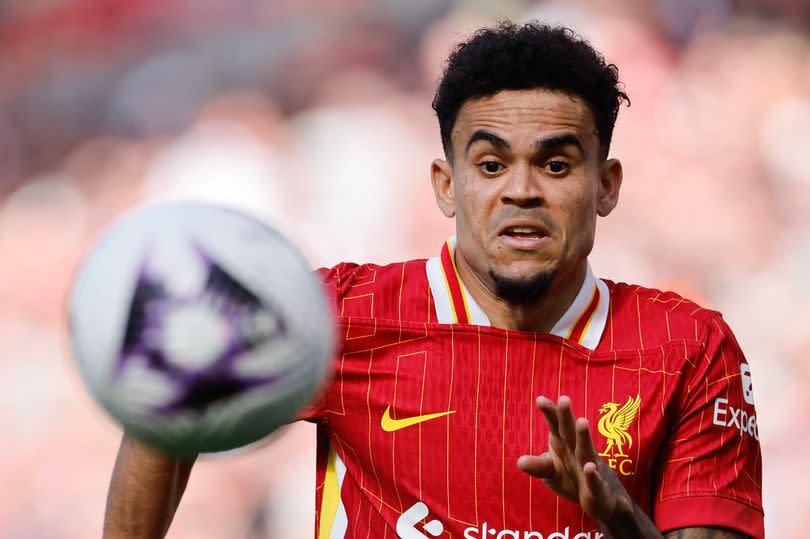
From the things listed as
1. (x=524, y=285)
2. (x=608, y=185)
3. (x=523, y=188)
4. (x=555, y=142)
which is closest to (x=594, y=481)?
(x=524, y=285)

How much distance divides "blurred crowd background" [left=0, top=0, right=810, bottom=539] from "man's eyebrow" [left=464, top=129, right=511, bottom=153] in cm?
252

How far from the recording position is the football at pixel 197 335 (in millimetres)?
1803

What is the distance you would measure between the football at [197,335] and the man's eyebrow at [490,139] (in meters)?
0.82

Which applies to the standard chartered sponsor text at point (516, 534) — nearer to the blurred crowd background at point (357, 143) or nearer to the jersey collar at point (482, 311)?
the jersey collar at point (482, 311)

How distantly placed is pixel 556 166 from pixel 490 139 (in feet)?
0.53

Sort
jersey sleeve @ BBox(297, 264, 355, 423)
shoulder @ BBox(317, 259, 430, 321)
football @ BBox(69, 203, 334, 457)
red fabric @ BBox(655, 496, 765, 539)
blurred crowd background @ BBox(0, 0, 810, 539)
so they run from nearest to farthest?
football @ BBox(69, 203, 334, 457) < red fabric @ BBox(655, 496, 765, 539) < jersey sleeve @ BBox(297, 264, 355, 423) < shoulder @ BBox(317, 259, 430, 321) < blurred crowd background @ BBox(0, 0, 810, 539)

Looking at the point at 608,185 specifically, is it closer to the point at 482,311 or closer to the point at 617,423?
the point at 482,311

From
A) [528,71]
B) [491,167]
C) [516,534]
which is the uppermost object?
[528,71]

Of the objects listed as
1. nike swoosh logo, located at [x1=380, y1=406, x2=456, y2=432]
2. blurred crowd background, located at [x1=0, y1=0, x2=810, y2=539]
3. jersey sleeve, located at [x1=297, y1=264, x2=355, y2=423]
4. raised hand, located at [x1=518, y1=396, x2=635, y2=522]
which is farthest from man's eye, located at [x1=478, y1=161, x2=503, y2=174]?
blurred crowd background, located at [x1=0, y1=0, x2=810, y2=539]

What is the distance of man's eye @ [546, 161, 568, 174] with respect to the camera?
264cm

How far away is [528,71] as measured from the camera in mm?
2701

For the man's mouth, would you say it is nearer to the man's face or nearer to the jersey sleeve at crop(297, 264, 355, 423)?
the man's face

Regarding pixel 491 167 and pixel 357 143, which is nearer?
pixel 491 167

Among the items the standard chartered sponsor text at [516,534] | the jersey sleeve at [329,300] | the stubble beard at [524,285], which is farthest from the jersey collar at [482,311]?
the standard chartered sponsor text at [516,534]
